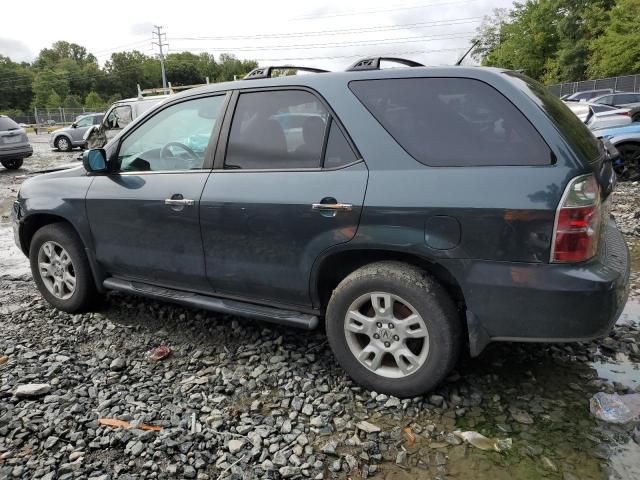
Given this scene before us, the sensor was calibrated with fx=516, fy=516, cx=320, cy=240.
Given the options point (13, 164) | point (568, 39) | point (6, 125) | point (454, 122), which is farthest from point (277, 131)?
point (568, 39)

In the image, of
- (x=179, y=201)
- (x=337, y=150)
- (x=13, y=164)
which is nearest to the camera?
(x=337, y=150)

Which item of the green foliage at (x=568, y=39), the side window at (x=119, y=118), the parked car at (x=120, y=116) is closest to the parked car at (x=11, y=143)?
the parked car at (x=120, y=116)

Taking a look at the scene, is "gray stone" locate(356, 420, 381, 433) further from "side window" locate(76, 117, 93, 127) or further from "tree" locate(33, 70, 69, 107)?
"tree" locate(33, 70, 69, 107)

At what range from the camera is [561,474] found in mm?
2363

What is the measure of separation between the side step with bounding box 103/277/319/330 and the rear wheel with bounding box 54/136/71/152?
20.9 meters

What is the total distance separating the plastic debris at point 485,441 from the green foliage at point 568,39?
35458mm

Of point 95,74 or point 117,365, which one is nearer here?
point 117,365

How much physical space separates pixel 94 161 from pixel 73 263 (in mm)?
913

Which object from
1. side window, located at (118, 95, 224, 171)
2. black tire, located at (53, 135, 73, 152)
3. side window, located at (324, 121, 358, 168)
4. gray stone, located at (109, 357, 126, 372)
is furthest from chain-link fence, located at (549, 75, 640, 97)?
gray stone, located at (109, 357, 126, 372)

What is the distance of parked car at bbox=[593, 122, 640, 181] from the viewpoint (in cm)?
915

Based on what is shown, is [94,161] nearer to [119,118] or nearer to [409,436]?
[409,436]

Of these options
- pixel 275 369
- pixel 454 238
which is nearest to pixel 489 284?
pixel 454 238

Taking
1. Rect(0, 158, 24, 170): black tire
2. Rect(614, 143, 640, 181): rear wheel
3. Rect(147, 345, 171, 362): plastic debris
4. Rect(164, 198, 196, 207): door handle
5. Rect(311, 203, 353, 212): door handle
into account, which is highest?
Rect(311, 203, 353, 212): door handle

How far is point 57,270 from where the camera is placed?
4.35m
